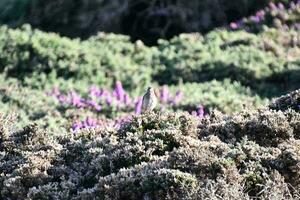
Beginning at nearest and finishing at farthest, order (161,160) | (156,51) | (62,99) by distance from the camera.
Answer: (161,160)
(62,99)
(156,51)

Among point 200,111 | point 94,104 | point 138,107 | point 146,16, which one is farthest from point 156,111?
point 146,16

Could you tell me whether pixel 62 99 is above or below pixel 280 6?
below

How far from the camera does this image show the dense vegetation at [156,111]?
5773 mm

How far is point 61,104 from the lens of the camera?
11812mm

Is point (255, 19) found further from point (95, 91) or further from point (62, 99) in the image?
point (62, 99)

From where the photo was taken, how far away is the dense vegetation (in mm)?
5773

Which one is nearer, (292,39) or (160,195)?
(160,195)

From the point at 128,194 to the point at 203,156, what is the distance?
2.08 feet

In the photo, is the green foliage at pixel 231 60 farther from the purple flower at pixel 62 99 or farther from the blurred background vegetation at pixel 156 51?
the purple flower at pixel 62 99

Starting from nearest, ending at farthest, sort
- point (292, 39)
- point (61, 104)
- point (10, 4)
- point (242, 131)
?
point (242, 131) → point (61, 104) → point (292, 39) → point (10, 4)

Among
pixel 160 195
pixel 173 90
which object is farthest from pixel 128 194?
pixel 173 90

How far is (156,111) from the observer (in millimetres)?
8156

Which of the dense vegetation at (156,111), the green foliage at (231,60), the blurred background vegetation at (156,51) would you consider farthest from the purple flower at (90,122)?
the green foliage at (231,60)

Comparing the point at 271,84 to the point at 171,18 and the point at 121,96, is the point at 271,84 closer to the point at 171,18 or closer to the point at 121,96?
the point at 121,96
